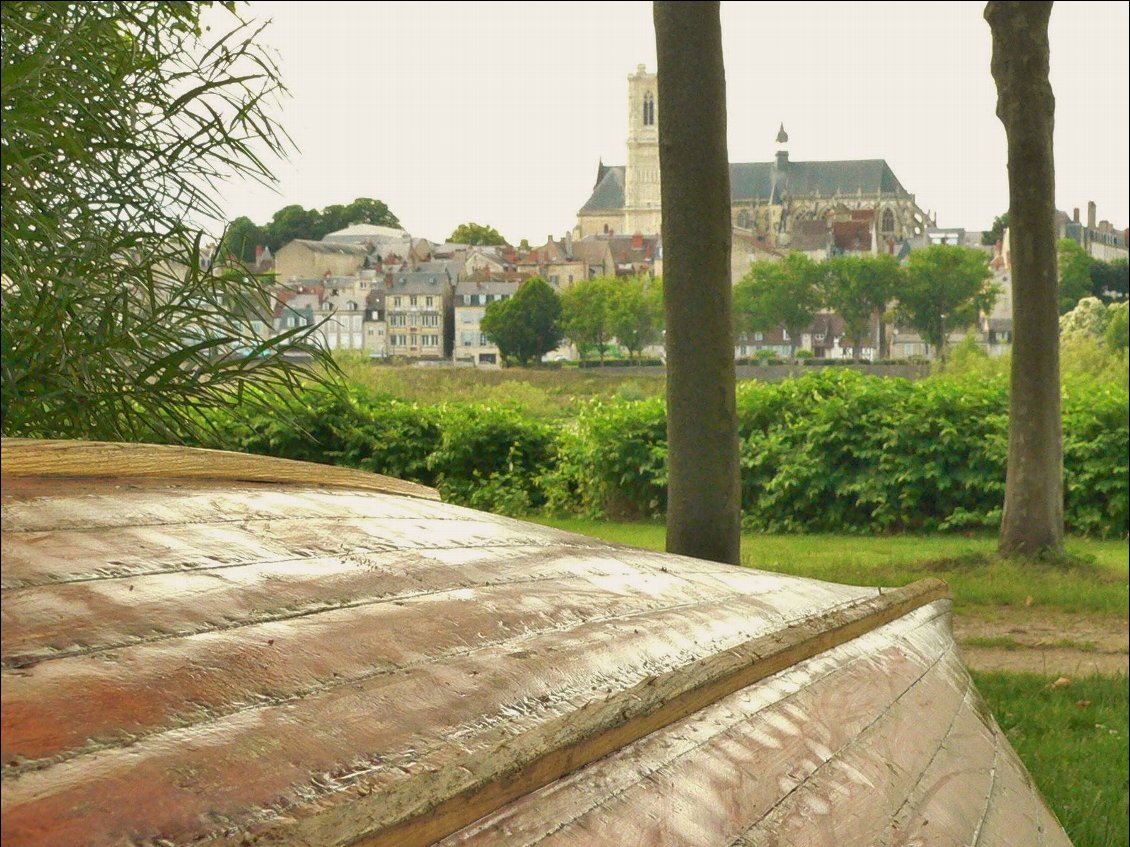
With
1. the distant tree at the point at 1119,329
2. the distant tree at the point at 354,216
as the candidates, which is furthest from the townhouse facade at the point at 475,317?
the distant tree at the point at 1119,329

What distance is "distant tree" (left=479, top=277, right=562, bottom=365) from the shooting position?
12211 millimetres

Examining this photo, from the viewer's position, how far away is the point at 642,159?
14492 millimetres

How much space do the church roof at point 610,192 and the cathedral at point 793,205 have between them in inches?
0.5

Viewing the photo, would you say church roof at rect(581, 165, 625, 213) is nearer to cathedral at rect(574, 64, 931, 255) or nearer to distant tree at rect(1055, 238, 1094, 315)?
cathedral at rect(574, 64, 931, 255)

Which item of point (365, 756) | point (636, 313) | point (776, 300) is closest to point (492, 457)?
point (636, 313)

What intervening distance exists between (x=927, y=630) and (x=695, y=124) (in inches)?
115

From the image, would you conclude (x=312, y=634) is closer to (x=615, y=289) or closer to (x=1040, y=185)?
(x=1040, y=185)

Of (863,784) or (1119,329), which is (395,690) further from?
(1119,329)

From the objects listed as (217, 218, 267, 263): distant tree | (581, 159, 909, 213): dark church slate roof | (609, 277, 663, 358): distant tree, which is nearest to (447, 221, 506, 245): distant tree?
(609, 277, 663, 358): distant tree

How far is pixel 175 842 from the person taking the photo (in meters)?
1.00

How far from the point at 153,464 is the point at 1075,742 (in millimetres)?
4122

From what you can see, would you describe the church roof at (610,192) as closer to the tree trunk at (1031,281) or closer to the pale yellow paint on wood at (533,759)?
the tree trunk at (1031,281)

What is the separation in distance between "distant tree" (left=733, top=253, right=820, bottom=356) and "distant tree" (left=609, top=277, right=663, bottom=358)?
111 cm

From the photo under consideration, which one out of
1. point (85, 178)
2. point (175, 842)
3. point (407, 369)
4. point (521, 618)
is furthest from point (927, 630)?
point (407, 369)
